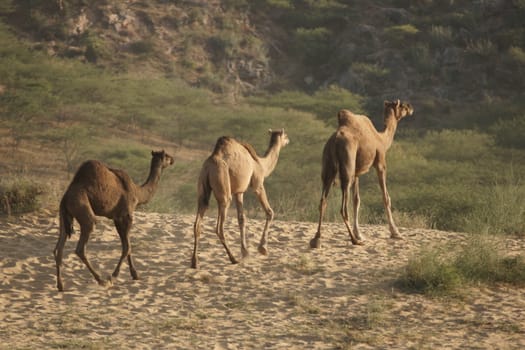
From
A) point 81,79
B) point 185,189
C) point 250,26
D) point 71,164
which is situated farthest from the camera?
point 250,26

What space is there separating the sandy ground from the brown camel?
0.42 metres

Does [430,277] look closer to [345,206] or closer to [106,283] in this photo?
[345,206]

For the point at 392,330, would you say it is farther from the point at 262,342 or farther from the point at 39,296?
the point at 39,296

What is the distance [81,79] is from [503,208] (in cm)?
1794

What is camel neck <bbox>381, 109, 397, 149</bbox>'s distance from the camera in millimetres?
9977

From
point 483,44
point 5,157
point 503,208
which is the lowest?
point 5,157

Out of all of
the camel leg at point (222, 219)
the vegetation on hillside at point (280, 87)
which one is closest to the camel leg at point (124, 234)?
the camel leg at point (222, 219)

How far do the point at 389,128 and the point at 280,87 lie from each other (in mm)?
25387

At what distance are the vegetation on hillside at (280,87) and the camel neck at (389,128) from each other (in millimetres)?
2574

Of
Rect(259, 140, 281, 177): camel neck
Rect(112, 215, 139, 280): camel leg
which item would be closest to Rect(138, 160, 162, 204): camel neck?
Rect(112, 215, 139, 280): camel leg

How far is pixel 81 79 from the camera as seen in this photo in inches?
1038

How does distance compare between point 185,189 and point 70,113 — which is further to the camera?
point 70,113

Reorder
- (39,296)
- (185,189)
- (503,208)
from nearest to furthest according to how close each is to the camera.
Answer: (39,296), (503,208), (185,189)

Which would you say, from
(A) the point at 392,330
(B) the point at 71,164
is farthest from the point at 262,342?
(B) the point at 71,164
